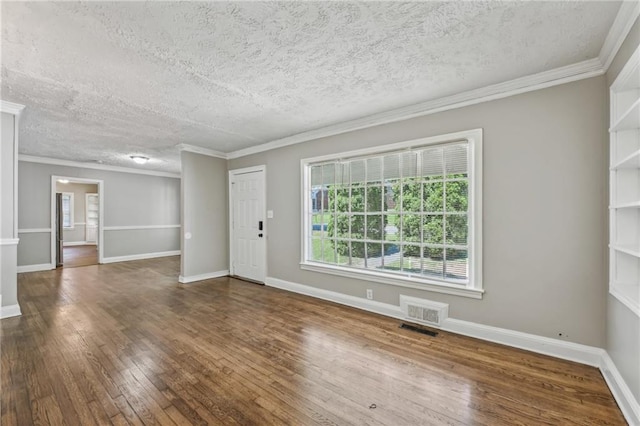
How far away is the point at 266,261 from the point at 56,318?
109 inches

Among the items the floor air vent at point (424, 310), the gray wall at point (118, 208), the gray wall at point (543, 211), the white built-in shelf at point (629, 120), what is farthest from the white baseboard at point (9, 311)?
the white built-in shelf at point (629, 120)

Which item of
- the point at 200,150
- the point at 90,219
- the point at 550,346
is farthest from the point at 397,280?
the point at 90,219

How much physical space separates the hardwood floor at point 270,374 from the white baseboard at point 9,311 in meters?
0.14

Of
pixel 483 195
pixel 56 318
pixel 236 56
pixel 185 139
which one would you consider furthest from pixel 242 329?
pixel 185 139

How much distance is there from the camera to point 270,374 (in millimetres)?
2205

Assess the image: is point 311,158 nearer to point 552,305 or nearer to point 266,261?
point 266,261

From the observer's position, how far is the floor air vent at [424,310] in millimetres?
3012

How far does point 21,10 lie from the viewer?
1.68 meters

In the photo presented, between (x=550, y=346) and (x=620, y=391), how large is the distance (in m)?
0.62

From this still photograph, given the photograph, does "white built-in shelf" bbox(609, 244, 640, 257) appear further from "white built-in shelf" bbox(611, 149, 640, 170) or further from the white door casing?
the white door casing

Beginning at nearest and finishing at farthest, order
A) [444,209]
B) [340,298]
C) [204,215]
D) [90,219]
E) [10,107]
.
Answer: [444,209] < [10,107] < [340,298] < [204,215] < [90,219]

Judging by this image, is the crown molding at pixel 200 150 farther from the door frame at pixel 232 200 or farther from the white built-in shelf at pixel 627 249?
the white built-in shelf at pixel 627 249

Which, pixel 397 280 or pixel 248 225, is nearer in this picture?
pixel 397 280

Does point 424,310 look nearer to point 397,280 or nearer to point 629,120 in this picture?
point 397,280
